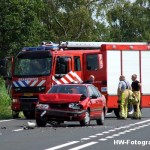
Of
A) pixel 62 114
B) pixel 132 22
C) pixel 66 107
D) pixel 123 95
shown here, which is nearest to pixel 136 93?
pixel 123 95

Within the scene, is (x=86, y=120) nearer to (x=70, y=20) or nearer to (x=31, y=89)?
(x=31, y=89)

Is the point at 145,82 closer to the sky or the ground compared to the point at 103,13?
closer to the ground

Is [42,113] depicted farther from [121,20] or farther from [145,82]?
[121,20]

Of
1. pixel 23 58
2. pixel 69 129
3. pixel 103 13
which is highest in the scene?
pixel 103 13

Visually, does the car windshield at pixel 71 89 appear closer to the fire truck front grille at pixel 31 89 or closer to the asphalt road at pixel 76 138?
the asphalt road at pixel 76 138

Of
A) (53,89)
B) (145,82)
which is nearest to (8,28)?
(145,82)

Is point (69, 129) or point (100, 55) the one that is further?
point (100, 55)

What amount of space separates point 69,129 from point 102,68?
915cm

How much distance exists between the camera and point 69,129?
A: 23.0m

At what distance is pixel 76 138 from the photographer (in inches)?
751

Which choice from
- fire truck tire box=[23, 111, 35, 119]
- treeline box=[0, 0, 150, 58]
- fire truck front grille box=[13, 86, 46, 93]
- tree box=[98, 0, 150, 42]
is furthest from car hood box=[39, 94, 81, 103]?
tree box=[98, 0, 150, 42]

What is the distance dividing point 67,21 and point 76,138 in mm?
56474

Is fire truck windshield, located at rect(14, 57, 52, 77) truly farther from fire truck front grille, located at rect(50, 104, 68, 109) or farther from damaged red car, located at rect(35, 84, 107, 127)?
fire truck front grille, located at rect(50, 104, 68, 109)

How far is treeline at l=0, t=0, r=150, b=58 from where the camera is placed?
6028 centimetres
